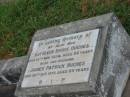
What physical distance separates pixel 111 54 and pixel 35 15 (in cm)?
229

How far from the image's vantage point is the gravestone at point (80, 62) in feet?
10.5

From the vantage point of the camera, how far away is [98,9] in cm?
457

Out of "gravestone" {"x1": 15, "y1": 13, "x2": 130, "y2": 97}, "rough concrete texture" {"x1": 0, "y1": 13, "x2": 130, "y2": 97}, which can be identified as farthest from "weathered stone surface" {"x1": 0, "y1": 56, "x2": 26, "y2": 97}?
"rough concrete texture" {"x1": 0, "y1": 13, "x2": 130, "y2": 97}

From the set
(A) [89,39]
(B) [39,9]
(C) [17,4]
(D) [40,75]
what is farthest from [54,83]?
(C) [17,4]

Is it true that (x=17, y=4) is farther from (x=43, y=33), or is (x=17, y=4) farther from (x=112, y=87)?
(x=112, y=87)

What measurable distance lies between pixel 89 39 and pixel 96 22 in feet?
0.81

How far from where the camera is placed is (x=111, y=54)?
335 cm

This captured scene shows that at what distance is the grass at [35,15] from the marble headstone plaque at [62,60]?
992 millimetres

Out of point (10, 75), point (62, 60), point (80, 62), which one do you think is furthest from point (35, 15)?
point (80, 62)

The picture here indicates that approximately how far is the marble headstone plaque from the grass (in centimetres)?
99

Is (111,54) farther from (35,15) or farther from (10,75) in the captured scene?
(35,15)

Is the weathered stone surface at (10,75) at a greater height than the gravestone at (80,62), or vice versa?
the gravestone at (80,62)

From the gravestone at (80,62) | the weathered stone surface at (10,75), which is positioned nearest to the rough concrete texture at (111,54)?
the gravestone at (80,62)

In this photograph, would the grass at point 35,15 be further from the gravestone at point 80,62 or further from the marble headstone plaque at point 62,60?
the marble headstone plaque at point 62,60
